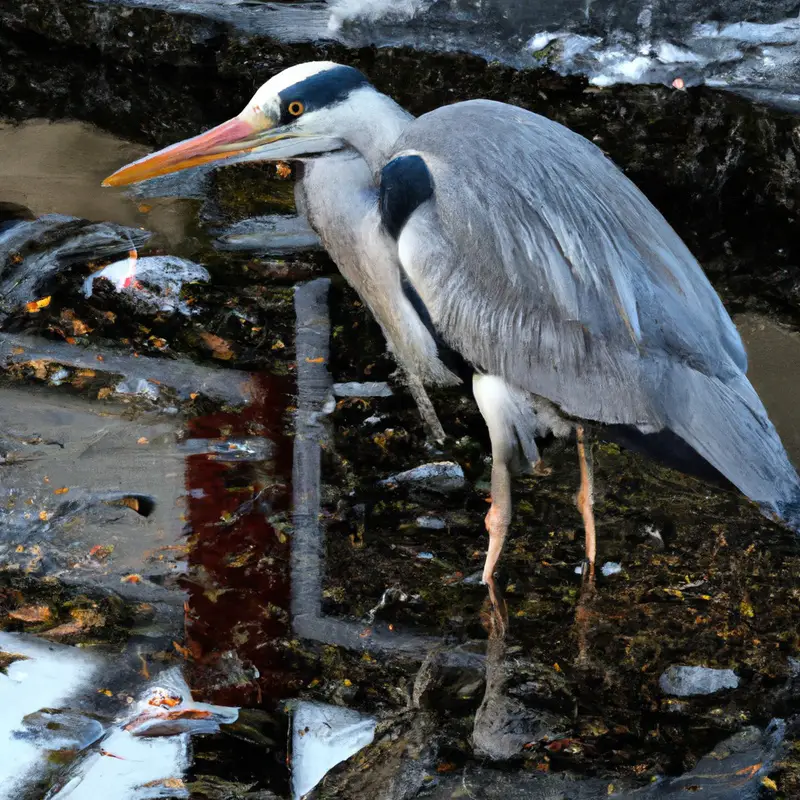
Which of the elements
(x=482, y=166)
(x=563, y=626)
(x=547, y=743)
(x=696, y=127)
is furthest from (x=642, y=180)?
(x=547, y=743)

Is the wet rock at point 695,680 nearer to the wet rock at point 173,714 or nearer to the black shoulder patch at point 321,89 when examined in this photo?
the wet rock at point 173,714

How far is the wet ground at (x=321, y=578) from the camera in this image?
2.29 metres

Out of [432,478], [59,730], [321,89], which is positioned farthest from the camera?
Result: [432,478]

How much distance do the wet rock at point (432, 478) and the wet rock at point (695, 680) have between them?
0.82 m

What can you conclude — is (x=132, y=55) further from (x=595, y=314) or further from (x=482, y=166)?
(x=595, y=314)

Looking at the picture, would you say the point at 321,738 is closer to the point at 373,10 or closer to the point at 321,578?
the point at 321,578

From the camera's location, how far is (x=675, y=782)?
2244 mm

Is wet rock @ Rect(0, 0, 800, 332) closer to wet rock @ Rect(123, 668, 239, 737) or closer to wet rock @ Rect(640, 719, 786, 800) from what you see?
wet rock @ Rect(640, 719, 786, 800)

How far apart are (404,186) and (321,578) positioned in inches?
38.8

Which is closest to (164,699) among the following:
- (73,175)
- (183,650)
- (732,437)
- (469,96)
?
(183,650)

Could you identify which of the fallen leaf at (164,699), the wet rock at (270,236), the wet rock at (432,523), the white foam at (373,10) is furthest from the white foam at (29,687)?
the white foam at (373,10)

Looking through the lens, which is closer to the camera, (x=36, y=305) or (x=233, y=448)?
(x=233, y=448)

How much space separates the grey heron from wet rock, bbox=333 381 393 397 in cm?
60

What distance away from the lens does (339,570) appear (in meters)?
2.77
